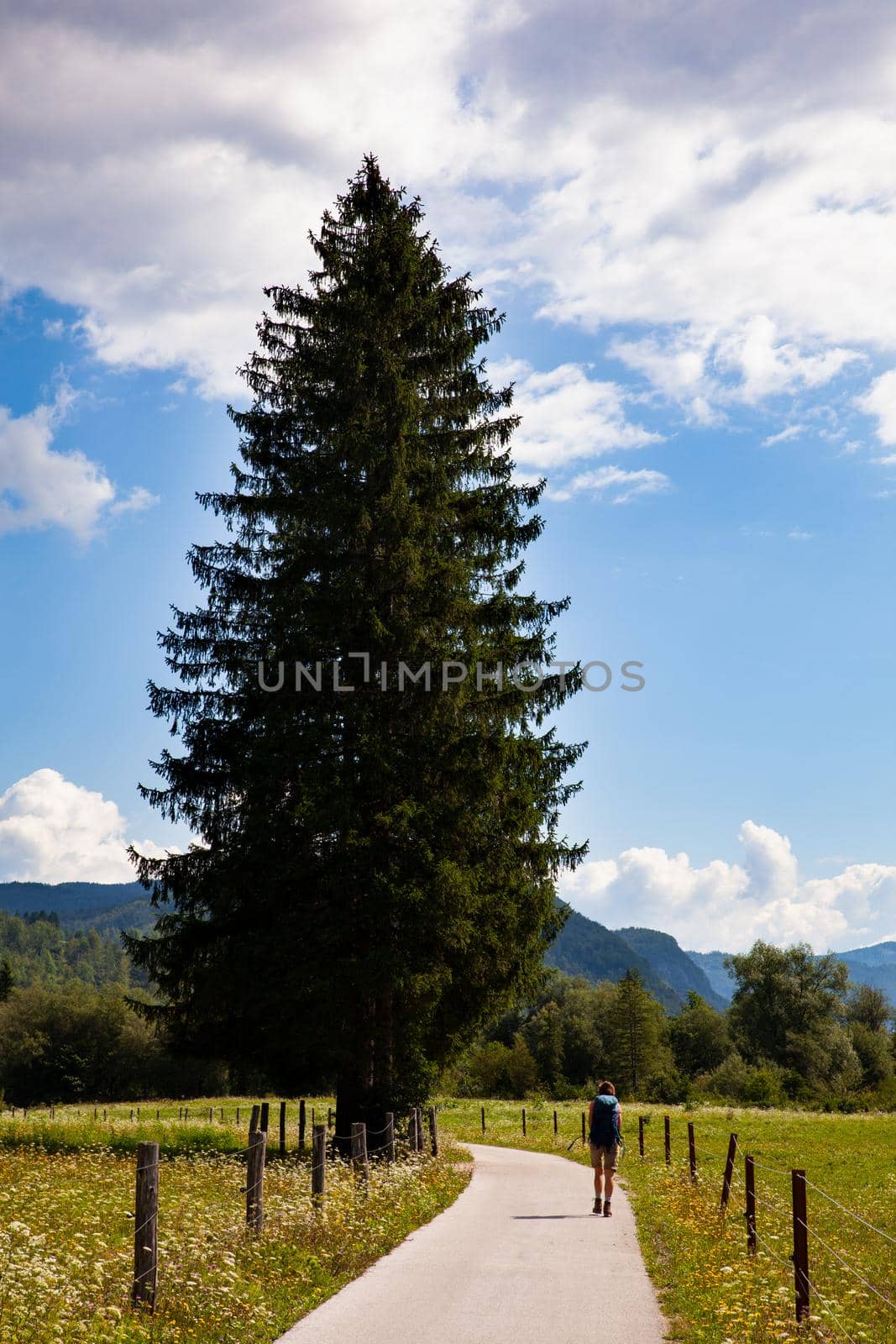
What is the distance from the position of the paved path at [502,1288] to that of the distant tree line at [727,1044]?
5626 cm

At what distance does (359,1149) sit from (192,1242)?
Result: 6.46 meters

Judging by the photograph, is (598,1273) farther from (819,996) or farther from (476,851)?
(819,996)

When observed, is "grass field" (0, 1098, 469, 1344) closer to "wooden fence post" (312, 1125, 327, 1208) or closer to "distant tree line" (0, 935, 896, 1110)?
"wooden fence post" (312, 1125, 327, 1208)

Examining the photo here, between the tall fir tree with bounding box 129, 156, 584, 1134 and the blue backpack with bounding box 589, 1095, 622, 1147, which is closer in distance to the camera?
the blue backpack with bounding box 589, 1095, 622, 1147

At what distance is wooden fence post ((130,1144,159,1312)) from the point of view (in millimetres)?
8008

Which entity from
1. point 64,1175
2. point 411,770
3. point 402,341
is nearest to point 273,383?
point 402,341

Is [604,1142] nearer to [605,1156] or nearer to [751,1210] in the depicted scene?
[605,1156]

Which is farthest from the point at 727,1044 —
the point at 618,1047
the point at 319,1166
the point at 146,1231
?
the point at 146,1231

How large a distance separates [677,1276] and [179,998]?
12.8m

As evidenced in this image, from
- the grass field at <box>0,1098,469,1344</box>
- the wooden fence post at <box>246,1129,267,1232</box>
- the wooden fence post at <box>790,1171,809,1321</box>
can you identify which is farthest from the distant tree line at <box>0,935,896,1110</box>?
the wooden fence post at <box>790,1171,809,1321</box>

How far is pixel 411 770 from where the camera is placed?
19703 mm

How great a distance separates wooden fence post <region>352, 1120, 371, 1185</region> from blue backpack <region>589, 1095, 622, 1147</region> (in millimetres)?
3552

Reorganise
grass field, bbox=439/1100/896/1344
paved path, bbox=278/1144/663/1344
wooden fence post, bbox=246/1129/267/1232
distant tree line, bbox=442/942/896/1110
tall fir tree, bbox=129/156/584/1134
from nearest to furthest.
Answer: paved path, bbox=278/1144/663/1344 → grass field, bbox=439/1100/896/1344 → wooden fence post, bbox=246/1129/267/1232 → tall fir tree, bbox=129/156/584/1134 → distant tree line, bbox=442/942/896/1110

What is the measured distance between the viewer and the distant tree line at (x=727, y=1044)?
3022 inches
